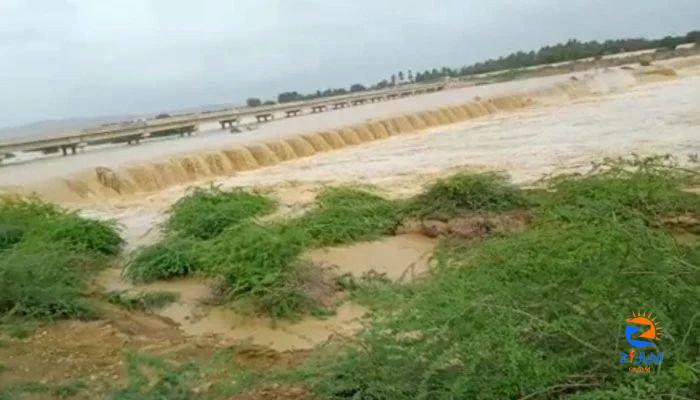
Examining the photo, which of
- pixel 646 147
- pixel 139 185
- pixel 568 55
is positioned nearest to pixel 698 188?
pixel 646 147

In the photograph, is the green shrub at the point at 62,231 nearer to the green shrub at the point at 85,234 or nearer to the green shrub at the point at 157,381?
the green shrub at the point at 85,234

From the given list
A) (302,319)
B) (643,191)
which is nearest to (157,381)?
(302,319)

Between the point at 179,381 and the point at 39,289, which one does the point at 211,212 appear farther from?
the point at 179,381

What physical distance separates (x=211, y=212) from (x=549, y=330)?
6920 mm

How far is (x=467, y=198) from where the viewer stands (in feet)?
26.8

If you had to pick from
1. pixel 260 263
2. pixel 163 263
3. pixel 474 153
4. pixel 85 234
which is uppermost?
pixel 85 234

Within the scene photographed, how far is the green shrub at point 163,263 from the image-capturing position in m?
7.63

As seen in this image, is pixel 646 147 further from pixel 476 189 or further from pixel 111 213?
pixel 111 213

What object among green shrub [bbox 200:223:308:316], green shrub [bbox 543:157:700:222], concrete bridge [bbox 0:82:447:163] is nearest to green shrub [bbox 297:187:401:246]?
green shrub [bbox 200:223:308:316]

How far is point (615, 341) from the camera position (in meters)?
2.52

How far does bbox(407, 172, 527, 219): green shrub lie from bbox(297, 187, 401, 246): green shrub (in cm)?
43

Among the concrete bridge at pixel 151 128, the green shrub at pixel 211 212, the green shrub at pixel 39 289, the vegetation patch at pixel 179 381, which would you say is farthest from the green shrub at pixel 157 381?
the concrete bridge at pixel 151 128

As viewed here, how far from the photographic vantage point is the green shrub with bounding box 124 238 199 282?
25.0 feet

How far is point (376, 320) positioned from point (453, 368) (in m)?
0.78
